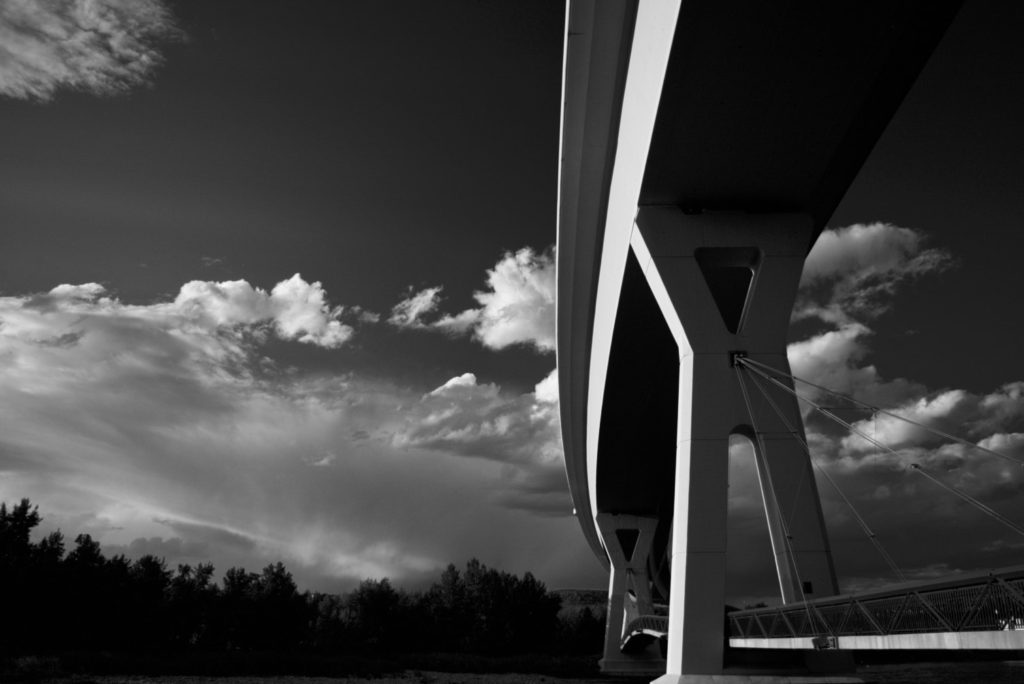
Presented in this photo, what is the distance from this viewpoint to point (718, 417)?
1380 centimetres

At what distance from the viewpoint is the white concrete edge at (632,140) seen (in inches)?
449

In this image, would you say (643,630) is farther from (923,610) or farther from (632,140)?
(923,610)

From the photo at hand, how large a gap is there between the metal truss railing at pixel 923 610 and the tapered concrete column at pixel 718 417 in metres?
1.32

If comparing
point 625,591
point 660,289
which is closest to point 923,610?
point 660,289

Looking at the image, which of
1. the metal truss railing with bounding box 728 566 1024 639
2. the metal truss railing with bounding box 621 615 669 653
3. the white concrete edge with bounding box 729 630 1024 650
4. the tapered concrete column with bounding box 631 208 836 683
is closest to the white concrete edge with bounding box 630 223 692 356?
the tapered concrete column with bounding box 631 208 836 683

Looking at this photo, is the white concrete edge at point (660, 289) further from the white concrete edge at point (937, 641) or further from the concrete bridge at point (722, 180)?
the white concrete edge at point (937, 641)

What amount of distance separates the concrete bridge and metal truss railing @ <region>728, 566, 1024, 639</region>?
10.9 inches

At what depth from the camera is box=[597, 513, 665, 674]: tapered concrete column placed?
46.9m

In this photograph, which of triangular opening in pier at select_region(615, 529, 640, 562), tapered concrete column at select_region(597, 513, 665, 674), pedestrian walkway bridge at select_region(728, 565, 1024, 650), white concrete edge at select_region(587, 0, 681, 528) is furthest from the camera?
triangular opening in pier at select_region(615, 529, 640, 562)

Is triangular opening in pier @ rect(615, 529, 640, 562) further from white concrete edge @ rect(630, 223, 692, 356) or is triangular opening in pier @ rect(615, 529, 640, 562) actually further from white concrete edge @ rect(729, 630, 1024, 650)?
white concrete edge @ rect(729, 630, 1024, 650)

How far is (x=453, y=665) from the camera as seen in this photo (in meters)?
55.3

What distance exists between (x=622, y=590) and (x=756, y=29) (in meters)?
43.4

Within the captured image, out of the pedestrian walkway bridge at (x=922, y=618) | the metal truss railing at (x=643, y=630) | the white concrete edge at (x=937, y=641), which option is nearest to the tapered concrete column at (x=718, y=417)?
the pedestrian walkway bridge at (x=922, y=618)

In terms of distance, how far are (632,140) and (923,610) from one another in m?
8.93
